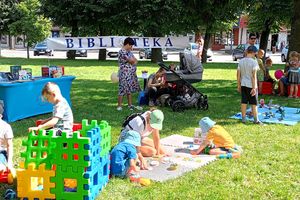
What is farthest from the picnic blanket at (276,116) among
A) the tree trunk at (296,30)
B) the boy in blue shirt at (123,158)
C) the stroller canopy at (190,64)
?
the boy in blue shirt at (123,158)

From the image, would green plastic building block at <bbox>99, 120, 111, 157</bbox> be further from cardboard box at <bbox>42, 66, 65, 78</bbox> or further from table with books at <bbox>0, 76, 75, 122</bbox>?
cardboard box at <bbox>42, 66, 65, 78</bbox>

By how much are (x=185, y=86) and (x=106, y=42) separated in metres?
3.17

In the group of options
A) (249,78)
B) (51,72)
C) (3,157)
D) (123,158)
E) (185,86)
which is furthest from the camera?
(185,86)

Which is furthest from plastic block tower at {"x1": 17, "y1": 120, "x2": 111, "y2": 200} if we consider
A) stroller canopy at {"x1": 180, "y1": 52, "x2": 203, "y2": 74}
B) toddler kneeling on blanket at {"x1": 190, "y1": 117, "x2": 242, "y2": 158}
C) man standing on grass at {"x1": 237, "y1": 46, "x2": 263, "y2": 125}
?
stroller canopy at {"x1": 180, "y1": 52, "x2": 203, "y2": 74}

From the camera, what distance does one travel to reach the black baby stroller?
9914mm

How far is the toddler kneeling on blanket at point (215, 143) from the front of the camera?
6438mm

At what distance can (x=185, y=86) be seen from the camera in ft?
33.2

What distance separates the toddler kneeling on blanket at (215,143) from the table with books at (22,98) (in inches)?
149

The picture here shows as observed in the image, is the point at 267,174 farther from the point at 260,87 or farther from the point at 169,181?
the point at 260,87

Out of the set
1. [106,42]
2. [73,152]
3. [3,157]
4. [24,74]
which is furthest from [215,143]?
[106,42]

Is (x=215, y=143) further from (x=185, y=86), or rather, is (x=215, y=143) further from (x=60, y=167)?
(x=185, y=86)

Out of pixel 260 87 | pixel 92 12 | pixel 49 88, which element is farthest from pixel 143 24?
pixel 49 88

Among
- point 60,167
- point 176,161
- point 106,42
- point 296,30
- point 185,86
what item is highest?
point 296,30

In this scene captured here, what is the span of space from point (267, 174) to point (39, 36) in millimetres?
33313
